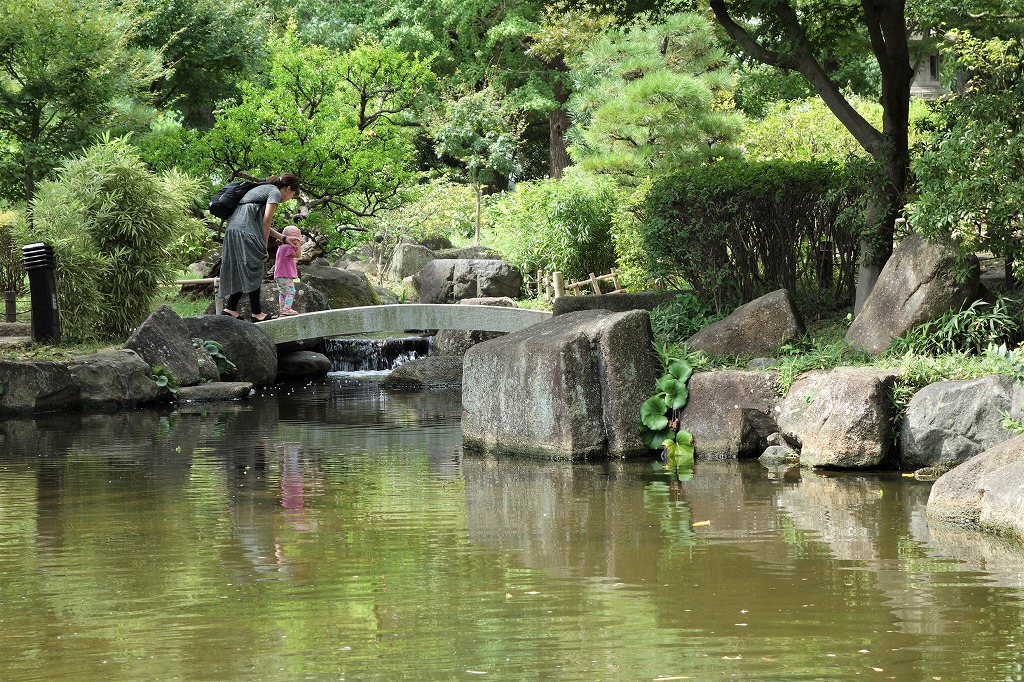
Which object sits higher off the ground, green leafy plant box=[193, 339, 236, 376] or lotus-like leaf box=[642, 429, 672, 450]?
green leafy plant box=[193, 339, 236, 376]

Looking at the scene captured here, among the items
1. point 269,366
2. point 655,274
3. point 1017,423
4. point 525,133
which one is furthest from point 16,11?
point 525,133

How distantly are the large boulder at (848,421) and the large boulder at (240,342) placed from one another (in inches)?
361

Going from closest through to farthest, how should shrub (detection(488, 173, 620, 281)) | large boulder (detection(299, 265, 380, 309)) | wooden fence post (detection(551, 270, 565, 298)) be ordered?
1. wooden fence post (detection(551, 270, 565, 298))
2. shrub (detection(488, 173, 620, 281))
3. large boulder (detection(299, 265, 380, 309))

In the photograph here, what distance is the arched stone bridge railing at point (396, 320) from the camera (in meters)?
16.1

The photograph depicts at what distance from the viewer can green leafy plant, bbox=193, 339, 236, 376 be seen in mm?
15258

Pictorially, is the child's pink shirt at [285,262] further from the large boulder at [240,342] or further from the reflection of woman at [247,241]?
the large boulder at [240,342]

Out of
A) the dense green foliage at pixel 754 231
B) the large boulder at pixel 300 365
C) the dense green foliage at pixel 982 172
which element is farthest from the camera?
the large boulder at pixel 300 365

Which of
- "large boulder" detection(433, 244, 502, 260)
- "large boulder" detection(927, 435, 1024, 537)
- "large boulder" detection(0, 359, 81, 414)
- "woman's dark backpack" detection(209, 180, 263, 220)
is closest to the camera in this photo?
"large boulder" detection(927, 435, 1024, 537)

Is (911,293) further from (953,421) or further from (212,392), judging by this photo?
(212,392)

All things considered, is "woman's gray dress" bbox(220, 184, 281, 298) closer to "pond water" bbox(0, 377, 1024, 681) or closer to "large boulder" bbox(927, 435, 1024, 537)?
"pond water" bbox(0, 377, 1024, 681)

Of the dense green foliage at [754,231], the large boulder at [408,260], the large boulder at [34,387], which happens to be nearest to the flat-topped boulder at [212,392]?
the large boulder at [34,387]

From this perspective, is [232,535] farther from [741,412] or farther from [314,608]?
[741,412]

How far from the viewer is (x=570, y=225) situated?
21.2m

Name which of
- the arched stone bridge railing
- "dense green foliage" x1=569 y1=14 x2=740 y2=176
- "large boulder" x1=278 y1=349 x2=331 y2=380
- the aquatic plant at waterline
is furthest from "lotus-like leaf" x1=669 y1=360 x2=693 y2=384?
"dense green foliage" x1=569 y1=14 x2=740 y2=176
